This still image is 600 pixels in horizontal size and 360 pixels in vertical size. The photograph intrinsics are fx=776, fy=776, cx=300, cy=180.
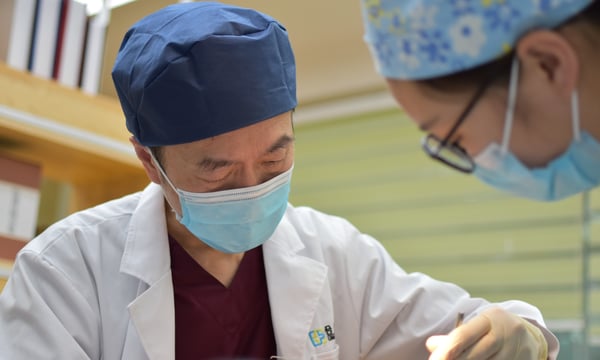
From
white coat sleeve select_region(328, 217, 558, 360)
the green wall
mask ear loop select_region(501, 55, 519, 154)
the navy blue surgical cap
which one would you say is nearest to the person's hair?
mask ear loop select_region(501, 55, 519, 154)

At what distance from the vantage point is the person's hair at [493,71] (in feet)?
2.61

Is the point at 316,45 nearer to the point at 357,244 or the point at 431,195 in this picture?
the point at 431,195

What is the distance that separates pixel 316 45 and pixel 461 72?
3.84 meters

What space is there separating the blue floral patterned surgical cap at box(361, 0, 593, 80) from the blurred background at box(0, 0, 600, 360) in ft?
4.85

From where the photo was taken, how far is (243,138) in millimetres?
1446

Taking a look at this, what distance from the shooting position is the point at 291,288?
63.6 inches

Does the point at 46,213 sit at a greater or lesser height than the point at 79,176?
lesser

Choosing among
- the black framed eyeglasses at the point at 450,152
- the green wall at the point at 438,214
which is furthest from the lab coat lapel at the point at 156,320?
the green wall at the point at 438,214

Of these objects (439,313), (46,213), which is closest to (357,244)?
(439,313)

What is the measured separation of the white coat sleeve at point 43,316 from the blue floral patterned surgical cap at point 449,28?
0.81 meters

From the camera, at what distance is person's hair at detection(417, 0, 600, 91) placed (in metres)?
0.79

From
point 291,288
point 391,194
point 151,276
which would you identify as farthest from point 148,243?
point 391,194

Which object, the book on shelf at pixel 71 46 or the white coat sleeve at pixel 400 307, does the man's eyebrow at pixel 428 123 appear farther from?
the book on shelf at pixel 71 46

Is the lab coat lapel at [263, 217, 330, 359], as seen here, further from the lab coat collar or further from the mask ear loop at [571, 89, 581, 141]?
the mask ear loop at [571, 89, 581, 141]
